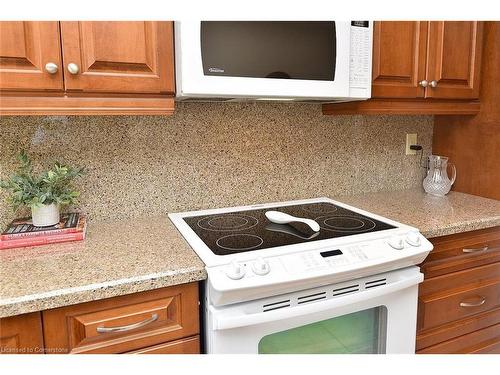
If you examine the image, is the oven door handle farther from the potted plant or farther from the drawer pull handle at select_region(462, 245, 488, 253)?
the potted plant

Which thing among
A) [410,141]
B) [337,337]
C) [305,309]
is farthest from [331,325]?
[410,141]

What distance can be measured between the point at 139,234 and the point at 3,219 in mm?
476

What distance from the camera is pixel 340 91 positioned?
1.30 m

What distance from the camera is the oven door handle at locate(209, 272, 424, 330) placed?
955mm

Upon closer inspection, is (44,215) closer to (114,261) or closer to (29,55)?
(114,261)

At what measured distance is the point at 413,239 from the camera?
1192 millimetres

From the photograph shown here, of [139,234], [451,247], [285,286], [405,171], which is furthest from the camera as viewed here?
[405,171]

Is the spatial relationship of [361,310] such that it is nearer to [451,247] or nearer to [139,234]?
[451,247]

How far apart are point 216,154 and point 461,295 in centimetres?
111

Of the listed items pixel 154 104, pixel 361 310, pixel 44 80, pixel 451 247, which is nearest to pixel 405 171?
pixel 451 247

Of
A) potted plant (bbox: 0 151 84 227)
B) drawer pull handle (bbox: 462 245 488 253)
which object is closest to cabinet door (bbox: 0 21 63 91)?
potted plant (bbox: 0 151 84 227)

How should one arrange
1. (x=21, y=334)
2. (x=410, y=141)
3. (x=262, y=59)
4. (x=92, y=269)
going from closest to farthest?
(x=21, y=334)
(x=92, y=269)
(x=262, y=59)
(x=410, y=141)

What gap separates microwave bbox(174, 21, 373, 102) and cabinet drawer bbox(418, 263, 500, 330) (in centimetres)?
77
